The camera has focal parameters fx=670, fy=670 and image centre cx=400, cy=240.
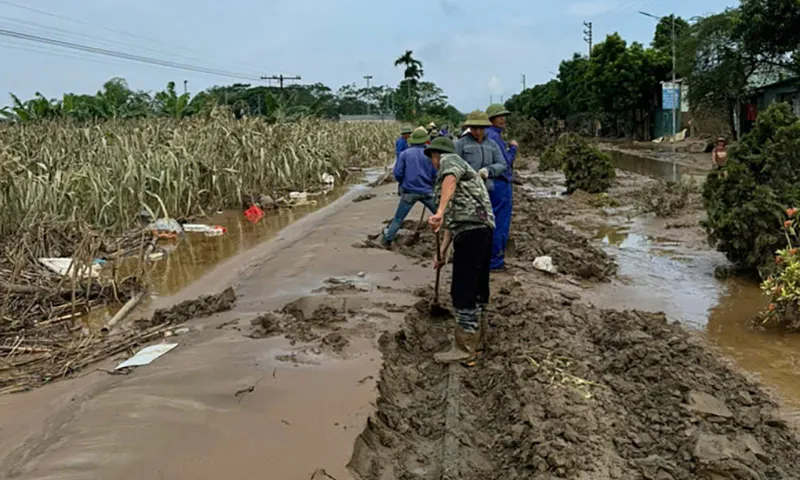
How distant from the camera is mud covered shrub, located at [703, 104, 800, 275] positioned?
702 centimetres

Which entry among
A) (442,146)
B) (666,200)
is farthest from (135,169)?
(666,200)

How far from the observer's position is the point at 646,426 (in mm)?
3850

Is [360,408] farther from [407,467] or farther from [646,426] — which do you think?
[646,426]

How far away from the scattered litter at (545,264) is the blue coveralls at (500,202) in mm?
452

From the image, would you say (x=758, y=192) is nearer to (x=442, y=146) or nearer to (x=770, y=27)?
(x=442, y=146)

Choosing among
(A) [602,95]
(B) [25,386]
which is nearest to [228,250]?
(B) [25,386]

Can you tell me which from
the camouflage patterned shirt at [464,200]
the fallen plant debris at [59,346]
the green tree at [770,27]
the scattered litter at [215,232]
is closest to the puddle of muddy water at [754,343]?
the camouflage patterned shirt at [464,200]

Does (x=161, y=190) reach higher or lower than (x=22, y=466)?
higher

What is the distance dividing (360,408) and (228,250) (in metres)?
6.54

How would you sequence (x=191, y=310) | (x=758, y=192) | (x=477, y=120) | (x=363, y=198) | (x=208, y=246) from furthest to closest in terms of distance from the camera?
1. (x=363, y=198)
2. (x=208, y=246)
3. (x=758, y=192)
4. (x=477, y=120)
5. (x=191, y=310)

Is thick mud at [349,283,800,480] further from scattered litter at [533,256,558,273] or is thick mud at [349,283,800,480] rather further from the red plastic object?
the red plastic object

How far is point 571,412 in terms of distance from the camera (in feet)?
12.9

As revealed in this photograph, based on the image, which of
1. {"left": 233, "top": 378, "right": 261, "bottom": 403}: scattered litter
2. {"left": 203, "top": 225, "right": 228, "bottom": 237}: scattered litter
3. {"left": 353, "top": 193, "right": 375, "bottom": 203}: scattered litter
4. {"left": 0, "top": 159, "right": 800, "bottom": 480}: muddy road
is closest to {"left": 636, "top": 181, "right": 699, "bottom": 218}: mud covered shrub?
{"left": 0, "top": 159, "right": 800, "bottom": 480}: muddy road

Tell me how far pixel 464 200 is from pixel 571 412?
1936 millimetres
